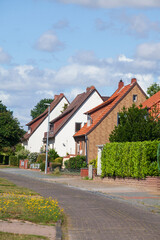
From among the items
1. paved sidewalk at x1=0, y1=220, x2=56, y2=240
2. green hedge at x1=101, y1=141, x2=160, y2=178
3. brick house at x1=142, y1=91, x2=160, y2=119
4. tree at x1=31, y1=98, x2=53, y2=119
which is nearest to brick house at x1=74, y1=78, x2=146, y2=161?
brick house at x1=142, y1=91, x2=160, y2=119

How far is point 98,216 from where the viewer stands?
12.9 m

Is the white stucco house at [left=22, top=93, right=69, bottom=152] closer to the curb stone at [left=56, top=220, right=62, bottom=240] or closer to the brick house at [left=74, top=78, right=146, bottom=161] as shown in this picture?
the brick house at [left=74, top=78, right=146, bottom=161]

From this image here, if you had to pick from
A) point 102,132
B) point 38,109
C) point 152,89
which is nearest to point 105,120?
point 102,132

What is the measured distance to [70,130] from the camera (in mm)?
58969

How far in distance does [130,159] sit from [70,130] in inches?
1284

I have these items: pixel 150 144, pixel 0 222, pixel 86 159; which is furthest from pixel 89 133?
pixel 0 222

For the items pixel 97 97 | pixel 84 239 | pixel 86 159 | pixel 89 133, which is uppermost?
pixel 97 97

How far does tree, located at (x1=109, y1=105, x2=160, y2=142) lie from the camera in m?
29.3

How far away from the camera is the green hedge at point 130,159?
24797 mm

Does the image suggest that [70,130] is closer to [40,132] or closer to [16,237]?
[40,132]

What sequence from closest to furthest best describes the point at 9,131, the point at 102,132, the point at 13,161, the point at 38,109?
1. the point at 102,132
2. the point at 13,161
3. the point at 9,131
4. the point at 38,109

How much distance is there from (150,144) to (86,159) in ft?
70.4

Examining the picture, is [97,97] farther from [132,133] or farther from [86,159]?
[132,133]

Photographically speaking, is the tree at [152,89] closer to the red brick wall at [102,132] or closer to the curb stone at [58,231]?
the red brick wall at [102,132]
